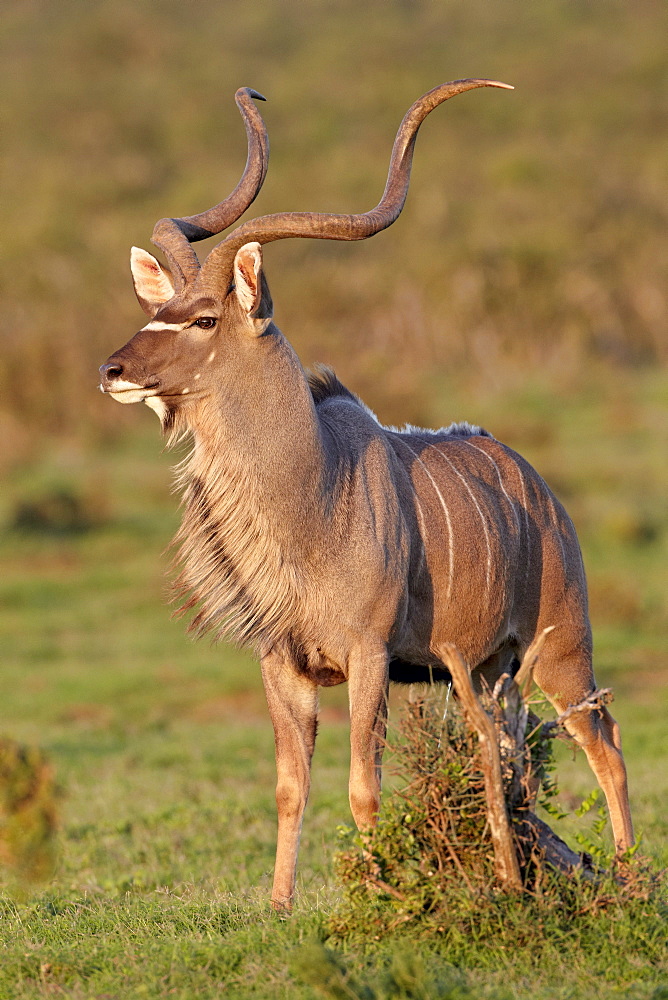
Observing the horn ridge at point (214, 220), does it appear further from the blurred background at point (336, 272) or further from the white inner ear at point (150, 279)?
the blurred background at point (336, 272)

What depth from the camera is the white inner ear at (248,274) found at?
457 centimetres

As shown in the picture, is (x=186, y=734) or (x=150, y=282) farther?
(x=186, y=734)

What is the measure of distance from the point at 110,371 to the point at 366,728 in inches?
57.5

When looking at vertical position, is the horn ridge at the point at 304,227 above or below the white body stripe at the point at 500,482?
above

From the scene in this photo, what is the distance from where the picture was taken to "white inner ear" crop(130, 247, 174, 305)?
5027 mm

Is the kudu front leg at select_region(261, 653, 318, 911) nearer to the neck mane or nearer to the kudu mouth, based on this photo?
the neck mane

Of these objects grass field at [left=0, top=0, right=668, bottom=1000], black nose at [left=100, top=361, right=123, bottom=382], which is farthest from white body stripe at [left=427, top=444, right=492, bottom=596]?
black nose at [left=100, top=361, right=123, bottom=382]

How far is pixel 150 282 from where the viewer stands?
510 centimetres

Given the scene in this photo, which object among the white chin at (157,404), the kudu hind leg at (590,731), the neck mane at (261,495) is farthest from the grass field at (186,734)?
the white chin at (157,404)

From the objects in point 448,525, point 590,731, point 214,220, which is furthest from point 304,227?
point 590,731

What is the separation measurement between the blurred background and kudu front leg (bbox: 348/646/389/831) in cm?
263

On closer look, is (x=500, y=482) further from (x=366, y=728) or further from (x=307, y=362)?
(x=307, y=362)

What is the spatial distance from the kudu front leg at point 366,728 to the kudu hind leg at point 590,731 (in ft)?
3.38

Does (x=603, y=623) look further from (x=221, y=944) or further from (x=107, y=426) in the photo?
(x=107, y=426)
